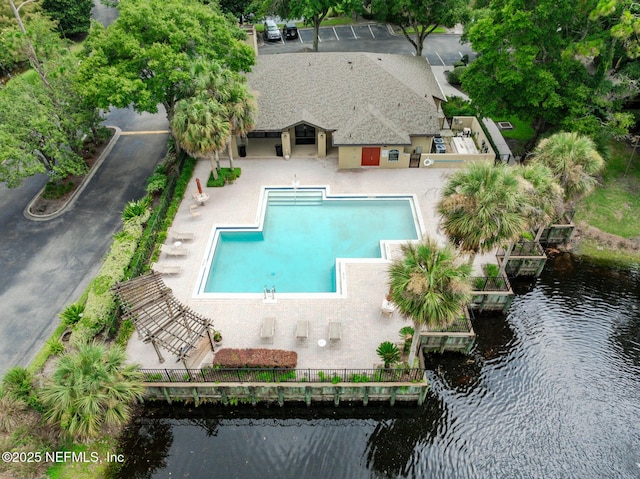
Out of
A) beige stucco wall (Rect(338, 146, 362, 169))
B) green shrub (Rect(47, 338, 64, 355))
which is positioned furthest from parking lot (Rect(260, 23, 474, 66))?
green shrub (Rect(47, 338, 64, 355))

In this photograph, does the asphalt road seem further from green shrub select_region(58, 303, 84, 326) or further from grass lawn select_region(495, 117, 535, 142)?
grass lawn select_region(495, 117, 535, 142)

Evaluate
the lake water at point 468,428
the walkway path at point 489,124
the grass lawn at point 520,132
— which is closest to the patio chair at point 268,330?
the lake water at point 468,428

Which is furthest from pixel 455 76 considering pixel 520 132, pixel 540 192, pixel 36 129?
pixel 36 129

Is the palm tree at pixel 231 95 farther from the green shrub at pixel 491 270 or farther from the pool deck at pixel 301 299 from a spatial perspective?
the green shrub at pixel 491 270

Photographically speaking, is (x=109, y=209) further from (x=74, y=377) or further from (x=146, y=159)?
(x=74, y=377)

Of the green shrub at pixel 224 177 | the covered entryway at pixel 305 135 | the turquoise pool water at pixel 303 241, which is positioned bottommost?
the turquoise pool water at pixel 303 241

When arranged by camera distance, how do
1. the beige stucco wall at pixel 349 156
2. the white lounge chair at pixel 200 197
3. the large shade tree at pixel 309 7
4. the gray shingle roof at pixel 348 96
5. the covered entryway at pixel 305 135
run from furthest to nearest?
the large shade tree at pixel 309 7, the covered entryway at pixel 305 135, the beige stucco wall at pixel 349 156, the gray shingle roof at pixel 348 96, the white lounge chair at pixel 200 197

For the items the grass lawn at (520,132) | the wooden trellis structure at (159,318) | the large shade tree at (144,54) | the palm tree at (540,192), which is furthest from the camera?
the grass lawn at (520,132)
